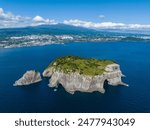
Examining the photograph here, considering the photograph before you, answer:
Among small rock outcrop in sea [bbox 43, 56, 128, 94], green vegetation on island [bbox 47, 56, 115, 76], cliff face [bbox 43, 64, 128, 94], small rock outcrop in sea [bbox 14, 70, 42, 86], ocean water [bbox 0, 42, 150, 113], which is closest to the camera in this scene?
ocean water [bbox 0, 42, 150, 113]

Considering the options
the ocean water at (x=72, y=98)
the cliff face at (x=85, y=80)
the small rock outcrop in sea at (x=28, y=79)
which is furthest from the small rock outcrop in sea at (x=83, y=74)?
the small rock outcrop in sea at (x=28, y=79)

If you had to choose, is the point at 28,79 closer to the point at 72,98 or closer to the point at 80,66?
the point at 80,66

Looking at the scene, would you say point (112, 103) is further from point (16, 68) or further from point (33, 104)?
Result: point (16, 68)

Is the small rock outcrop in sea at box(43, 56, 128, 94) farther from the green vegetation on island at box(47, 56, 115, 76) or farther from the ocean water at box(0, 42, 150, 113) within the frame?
the ocean water at box(0, 42, 150, 113)

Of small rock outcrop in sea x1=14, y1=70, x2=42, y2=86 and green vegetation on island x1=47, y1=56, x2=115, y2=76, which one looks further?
small rock outcrop in sea x1=14, y1=70, x2=42, y2=86

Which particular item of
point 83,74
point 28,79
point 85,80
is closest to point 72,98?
point 85,80

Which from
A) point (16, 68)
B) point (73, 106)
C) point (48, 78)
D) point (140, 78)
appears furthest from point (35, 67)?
point (73, 106)

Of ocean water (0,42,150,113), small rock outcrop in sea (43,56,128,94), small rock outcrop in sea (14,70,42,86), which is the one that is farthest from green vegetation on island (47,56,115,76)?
small rock outcrop in sea (14,70,42,86)

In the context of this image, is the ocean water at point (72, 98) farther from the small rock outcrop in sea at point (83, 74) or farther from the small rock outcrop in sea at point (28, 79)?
the small rock outcrop in sea at point (83, 74)
